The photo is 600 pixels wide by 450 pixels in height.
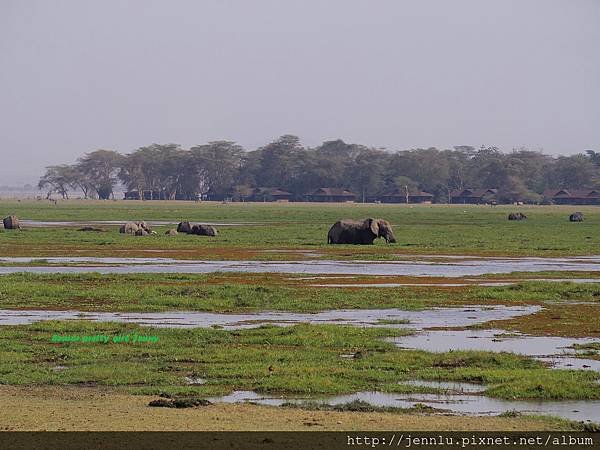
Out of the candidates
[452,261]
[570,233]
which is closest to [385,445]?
[452,261]

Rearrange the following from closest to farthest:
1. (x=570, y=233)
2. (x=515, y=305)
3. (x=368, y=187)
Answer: (x=515, y=305) < (x=570, y=233) < (x=368, y=187)

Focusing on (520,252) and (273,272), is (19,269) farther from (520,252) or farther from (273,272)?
(520,252)

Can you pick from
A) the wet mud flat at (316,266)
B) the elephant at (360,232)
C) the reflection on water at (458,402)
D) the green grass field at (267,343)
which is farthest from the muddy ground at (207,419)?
the elephant at (360,232)

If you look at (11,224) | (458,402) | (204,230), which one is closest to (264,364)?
(458,402)

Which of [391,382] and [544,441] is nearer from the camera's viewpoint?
[544,441]

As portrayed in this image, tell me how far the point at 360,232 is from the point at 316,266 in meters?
15.1

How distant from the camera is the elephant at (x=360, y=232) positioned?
175 feet

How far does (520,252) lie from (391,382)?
34152 mm

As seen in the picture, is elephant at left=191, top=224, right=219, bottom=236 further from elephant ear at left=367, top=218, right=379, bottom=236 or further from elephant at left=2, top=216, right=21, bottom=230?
elephant at left=2, top=216, right=21, bottom=230

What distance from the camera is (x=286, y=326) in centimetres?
2155

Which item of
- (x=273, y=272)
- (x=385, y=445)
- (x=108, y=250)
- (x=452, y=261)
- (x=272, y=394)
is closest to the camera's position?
(x=385, y=445)

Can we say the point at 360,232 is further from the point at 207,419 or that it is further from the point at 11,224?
the point at 207,419

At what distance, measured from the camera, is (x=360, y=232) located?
176ft

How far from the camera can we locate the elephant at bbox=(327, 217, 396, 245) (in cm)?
5338
